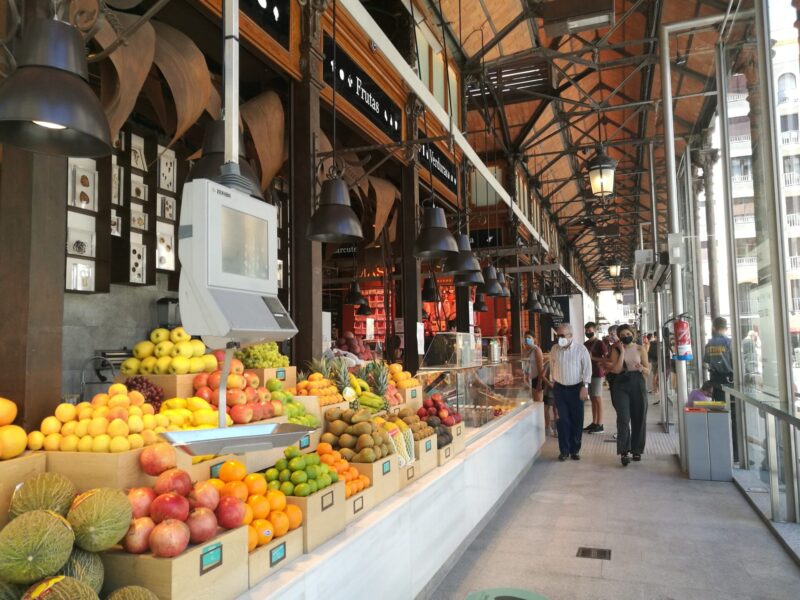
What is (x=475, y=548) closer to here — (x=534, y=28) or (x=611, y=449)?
(x=611, y=449)

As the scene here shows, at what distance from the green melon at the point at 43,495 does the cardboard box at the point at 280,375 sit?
157 centimetres

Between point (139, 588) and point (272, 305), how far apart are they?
912mm

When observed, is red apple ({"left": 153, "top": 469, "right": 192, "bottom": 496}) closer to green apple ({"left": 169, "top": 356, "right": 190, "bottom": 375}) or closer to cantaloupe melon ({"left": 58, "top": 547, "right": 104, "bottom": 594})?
cantaloupe melon ({"left": 58, "top": 547, "right": 104, "bottom": 594})

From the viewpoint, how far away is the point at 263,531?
233 centimetres

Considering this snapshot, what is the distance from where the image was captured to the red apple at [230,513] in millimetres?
2168

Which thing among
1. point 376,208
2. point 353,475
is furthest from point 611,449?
point 353,475

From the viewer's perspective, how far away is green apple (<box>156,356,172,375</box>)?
3164mm

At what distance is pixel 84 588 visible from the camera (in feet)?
5.45

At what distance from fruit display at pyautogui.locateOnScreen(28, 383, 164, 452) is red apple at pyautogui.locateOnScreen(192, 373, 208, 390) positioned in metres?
0.58

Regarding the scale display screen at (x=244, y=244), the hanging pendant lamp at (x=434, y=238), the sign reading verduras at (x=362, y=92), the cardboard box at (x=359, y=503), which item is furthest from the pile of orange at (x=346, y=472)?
the sign reading verduras at (x=362, y=92)

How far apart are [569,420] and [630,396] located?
32.8 inches

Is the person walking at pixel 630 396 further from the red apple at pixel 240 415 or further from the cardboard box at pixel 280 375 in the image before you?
the red apple at pixel 240 415

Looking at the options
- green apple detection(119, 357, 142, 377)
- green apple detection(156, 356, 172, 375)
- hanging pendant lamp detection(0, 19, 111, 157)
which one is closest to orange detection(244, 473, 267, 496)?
green apple detection(156, 356, 172, 375)

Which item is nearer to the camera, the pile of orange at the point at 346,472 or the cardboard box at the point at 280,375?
the pile of orange at the point at 346,472
